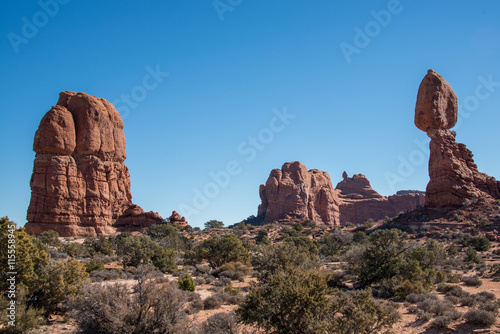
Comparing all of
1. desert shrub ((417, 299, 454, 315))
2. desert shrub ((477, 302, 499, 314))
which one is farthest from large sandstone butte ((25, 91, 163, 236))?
desert shrub ((477, 302, 499, 314))

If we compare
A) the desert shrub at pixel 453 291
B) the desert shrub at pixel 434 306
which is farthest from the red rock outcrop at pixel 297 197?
the desert shrub at pixel 434 306

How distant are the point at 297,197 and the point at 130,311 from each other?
2746 inches

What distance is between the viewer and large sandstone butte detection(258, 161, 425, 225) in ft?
258

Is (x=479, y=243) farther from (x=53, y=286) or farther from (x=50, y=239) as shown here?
(x=50, y=239)

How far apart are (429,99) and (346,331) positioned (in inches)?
1886

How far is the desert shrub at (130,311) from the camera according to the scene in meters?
10.6

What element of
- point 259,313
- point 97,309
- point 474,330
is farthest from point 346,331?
point 97,309

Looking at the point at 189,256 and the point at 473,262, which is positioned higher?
the point at 189,256

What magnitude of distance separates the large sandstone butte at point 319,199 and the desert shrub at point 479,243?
41355 millimetres

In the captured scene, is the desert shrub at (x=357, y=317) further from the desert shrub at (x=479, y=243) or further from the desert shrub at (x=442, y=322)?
the desert shrub at (x=479, y=243)

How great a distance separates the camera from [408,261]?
66.2 feet

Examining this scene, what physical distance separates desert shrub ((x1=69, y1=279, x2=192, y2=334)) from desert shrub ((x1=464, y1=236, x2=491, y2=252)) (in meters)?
34.1

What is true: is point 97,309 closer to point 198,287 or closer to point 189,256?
point 198,287

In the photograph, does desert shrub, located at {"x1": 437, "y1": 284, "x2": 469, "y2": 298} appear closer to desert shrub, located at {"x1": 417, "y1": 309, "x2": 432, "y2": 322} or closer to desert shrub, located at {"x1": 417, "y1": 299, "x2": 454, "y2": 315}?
desert shrub, located at {"x1": 417, "y1": 299, "x2": 454, "y2": 315}
